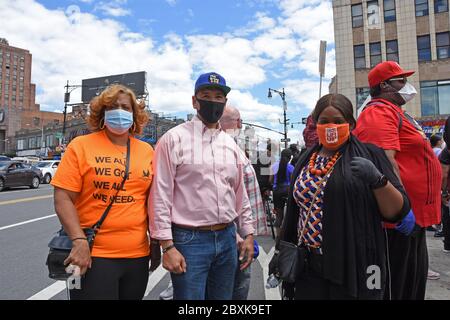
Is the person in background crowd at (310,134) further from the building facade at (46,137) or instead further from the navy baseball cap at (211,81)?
the building facade at (46,137)

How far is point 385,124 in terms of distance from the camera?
7.51 feet

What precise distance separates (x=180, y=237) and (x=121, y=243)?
351 mm

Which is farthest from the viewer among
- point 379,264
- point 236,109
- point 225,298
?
point 236,109

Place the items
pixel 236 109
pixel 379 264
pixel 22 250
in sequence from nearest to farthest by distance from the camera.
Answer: pixel 379 264
pixel 236 109
pixel 22 250

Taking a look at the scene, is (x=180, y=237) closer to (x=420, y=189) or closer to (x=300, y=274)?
(x=300, y=274)

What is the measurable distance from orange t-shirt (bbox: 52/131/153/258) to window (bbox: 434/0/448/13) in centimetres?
2961

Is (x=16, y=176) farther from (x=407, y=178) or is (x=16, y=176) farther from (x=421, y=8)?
(x=421, y=8)

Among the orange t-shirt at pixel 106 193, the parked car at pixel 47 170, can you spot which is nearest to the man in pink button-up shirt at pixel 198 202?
the orange t-shirt at pixel 106 193

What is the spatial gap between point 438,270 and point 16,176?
1995cm

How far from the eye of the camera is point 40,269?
5.00 meters

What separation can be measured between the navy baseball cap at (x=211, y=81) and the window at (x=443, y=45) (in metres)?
28.1

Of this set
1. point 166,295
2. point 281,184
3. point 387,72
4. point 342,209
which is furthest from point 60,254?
point 281,184

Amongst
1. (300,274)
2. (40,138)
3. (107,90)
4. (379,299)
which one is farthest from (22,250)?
(40,138)

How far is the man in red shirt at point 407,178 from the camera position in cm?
224
